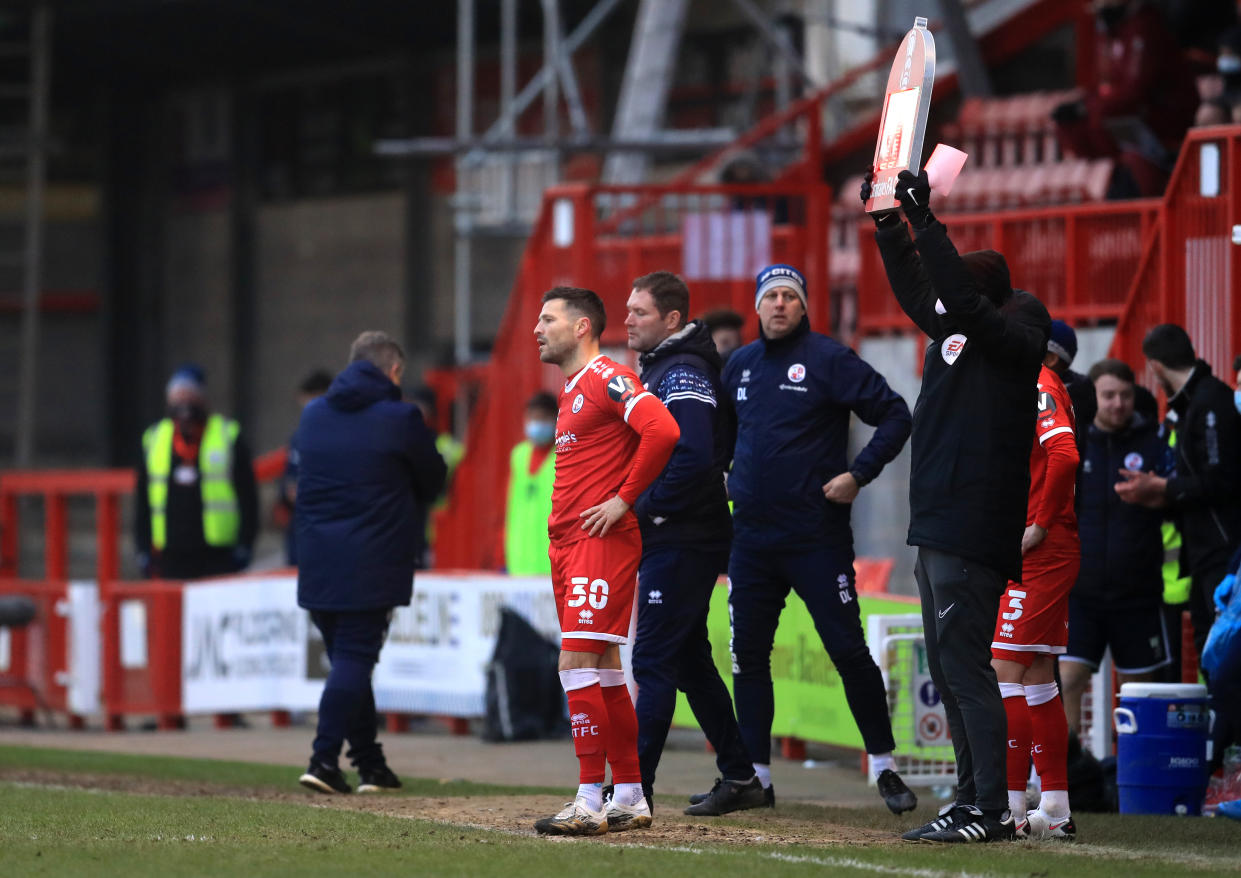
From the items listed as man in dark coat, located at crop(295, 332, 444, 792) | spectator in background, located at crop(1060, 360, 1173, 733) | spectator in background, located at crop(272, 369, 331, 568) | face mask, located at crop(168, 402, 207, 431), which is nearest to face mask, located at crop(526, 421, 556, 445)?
spectator in background, located at crop(272, 369, 331, 568)

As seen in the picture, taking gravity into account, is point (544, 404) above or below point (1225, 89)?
below

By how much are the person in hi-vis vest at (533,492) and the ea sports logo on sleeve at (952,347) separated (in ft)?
19.6

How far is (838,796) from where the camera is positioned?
9.65 m

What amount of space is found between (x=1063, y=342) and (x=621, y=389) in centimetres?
220

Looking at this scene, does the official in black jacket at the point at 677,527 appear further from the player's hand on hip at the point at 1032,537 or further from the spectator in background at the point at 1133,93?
the spectator in background at the point at 1133,93

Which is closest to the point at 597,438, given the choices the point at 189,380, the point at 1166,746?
the point at 1166,746

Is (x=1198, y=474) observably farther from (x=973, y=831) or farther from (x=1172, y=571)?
(x=973, y=831)

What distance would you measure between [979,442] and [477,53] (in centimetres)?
1778

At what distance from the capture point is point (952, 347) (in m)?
7.12

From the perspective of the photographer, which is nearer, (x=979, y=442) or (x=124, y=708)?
(x=979, y=442)

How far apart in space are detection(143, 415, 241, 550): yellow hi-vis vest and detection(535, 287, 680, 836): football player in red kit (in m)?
6.60

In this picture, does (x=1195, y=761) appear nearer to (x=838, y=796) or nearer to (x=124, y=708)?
(x=838, y=796)

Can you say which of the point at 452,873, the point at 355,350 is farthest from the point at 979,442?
the point at 355,350

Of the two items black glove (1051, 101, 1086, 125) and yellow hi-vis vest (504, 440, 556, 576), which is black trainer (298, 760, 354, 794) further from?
black glove (1051, 101, 1086, 125)
